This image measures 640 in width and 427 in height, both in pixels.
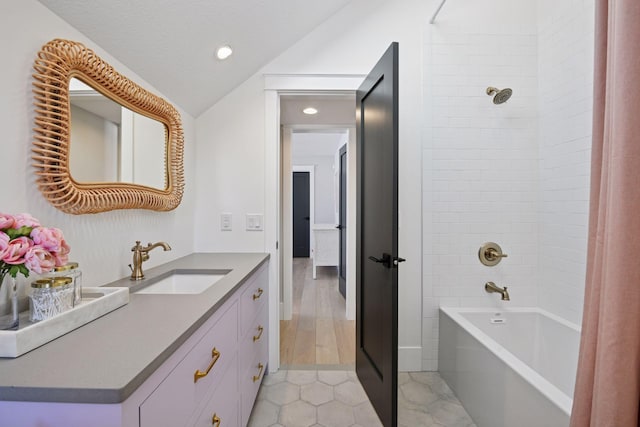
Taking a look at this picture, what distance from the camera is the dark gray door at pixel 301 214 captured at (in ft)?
24.0

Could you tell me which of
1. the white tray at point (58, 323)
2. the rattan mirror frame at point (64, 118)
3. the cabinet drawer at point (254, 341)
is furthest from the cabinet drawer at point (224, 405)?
the rattan mirror frame at point (64, 118)

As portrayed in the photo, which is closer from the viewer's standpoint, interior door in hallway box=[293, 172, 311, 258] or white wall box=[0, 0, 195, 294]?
white wall box=[0, 0, 195, 294]

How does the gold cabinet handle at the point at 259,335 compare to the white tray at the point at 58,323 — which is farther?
the gold cabinet handle at the point at 259,335

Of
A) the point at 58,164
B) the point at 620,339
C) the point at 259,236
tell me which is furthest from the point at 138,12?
the point at 620,339

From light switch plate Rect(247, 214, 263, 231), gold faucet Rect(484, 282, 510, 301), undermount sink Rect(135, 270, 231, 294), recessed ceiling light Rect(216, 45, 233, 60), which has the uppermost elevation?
recessed ceiling light Rect(216, 45, 233, 60)

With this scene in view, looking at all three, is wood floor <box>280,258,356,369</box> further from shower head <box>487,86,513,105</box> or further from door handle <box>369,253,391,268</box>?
shower head <box>487,86,513,105</box>

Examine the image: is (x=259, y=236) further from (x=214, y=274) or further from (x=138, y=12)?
(x=138, y=12)

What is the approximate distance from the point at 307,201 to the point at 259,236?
16.9 feet

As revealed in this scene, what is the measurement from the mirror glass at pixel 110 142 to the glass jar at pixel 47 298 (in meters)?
0.43

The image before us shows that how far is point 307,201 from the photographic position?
289 inches

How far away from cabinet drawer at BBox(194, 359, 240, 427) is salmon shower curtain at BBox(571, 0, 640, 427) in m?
1.12

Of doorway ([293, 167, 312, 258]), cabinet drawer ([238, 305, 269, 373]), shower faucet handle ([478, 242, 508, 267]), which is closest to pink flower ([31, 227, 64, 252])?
cabinet drawer ([238, 305, 269, 373])

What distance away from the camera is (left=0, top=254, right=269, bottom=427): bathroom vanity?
22.5 inches

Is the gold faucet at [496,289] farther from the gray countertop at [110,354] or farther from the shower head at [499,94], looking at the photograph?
the gray countertop at [110,354]
